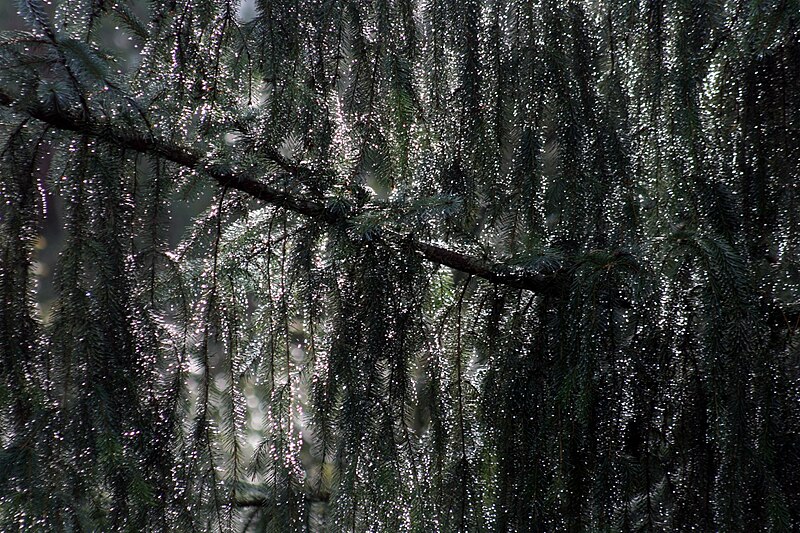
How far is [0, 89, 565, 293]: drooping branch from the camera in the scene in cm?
116

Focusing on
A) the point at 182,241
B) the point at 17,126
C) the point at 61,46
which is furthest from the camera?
the point at 182,241

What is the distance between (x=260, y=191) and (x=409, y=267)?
0.30 metres

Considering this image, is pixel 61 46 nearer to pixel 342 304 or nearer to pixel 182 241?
pixel 182 241

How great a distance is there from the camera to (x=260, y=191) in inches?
49.3

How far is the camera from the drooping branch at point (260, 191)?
1163 mm

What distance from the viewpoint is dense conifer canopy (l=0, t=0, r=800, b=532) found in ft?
3.54

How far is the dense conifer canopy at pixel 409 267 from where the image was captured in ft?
3.54

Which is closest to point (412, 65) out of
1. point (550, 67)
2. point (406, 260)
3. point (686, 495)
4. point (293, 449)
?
point (550, 67)

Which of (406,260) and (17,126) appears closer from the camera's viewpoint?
(17,126)

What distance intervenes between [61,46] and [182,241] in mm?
450

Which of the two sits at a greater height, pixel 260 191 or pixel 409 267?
pixel 260 191

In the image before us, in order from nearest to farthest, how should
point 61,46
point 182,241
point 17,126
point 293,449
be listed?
point 61,46
point 17,126
point 293,449
point 182,241

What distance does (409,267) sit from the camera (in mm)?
1246

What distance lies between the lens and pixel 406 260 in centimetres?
124
